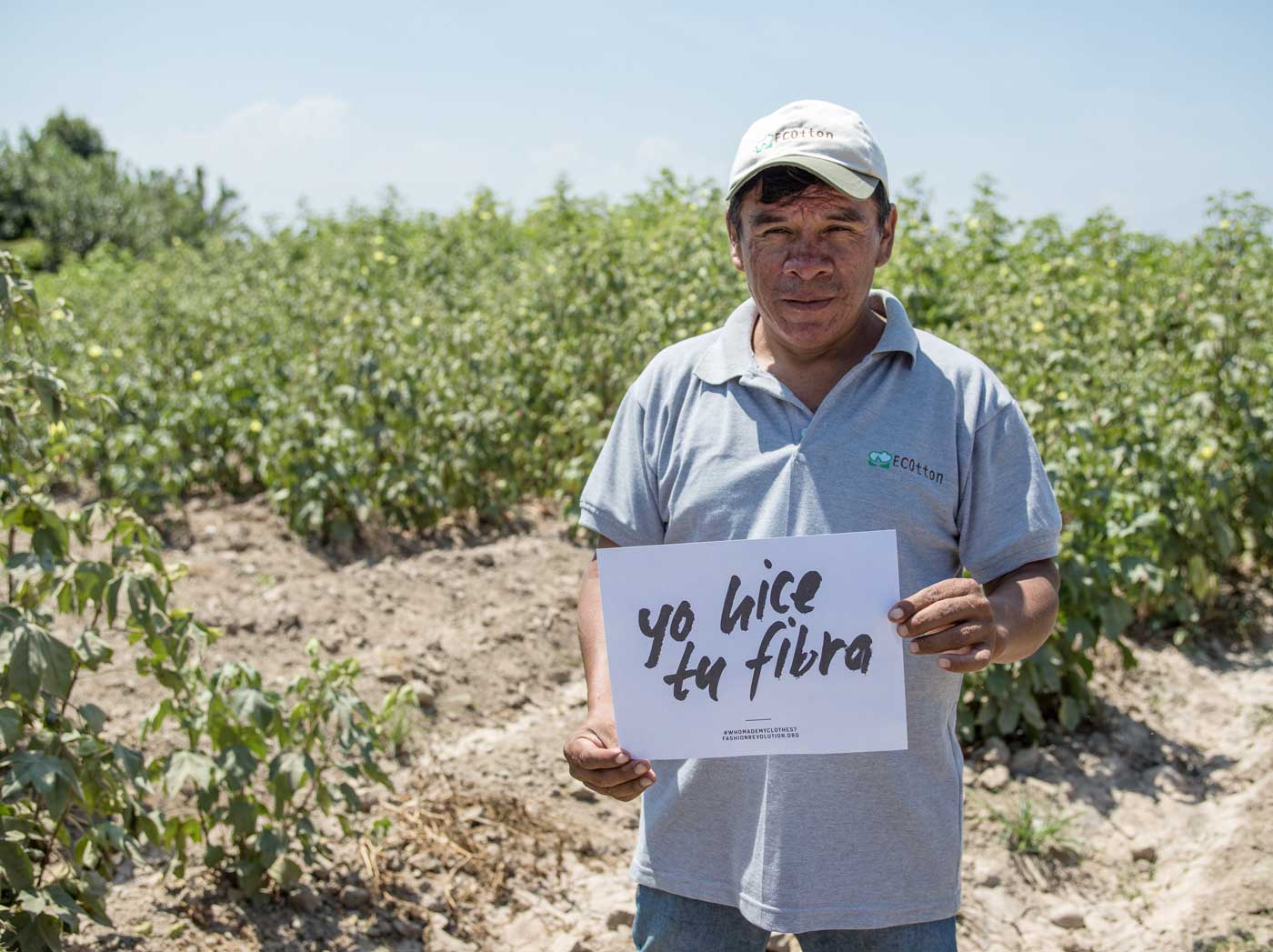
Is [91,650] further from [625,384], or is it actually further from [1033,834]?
[625,384]

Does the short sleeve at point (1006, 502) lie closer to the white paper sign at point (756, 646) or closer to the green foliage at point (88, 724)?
the white paper sign at point (756, 646)

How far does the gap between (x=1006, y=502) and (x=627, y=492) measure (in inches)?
22.2

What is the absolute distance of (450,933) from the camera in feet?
10.2

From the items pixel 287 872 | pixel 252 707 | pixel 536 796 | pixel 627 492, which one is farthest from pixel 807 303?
pixel 536 796

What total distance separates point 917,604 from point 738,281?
4368mm

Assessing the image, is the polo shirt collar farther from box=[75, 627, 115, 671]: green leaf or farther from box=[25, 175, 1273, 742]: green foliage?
box=[25, 175, 1273, 742]: green foliage

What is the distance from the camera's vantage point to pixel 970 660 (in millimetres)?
1613

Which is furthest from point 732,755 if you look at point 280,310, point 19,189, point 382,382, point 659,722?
point 19,189

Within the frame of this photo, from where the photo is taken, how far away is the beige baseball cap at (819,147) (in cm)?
173

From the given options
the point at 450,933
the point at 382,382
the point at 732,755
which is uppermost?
the point at 382,382

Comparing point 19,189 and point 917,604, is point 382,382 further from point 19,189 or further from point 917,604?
point 19,189

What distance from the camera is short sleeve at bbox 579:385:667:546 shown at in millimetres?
1918

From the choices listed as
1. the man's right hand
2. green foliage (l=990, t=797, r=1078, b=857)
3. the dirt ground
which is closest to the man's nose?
the man's right hand

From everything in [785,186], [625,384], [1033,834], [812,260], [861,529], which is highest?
[625,384]
